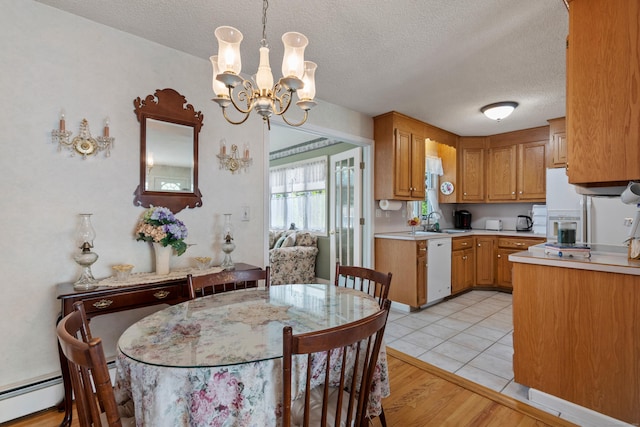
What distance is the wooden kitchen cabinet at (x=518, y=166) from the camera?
4523 millimetres

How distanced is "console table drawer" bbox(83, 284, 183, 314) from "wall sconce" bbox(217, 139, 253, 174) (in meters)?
1.10

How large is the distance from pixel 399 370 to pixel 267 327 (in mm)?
1566

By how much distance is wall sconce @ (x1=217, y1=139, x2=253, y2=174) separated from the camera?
8.75 ft

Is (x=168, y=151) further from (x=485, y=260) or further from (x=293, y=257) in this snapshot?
(x=485, y=260)

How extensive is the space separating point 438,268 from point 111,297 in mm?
3525

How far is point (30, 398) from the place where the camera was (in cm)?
183

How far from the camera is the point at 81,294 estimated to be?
1737 mm

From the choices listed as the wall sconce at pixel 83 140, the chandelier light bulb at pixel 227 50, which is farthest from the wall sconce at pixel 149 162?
the chandelier light bulb at pixel 227 50

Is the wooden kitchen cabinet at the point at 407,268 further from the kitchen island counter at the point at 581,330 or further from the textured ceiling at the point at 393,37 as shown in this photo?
the textured ceiling at the point at 393,37

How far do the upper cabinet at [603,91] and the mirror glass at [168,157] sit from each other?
8.53ft

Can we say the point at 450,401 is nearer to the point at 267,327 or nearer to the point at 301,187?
the point at 267,327

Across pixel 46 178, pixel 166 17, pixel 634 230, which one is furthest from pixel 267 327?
pixel 634 230

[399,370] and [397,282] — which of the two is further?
[397,282]

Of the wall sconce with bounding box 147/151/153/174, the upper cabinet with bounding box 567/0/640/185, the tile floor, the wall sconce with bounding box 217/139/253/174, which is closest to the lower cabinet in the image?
the tile floor
